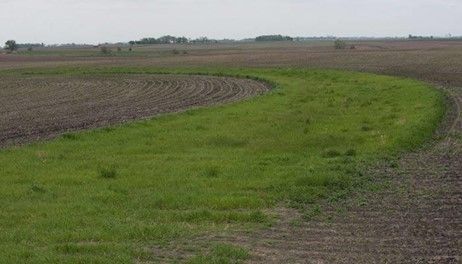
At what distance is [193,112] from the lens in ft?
106

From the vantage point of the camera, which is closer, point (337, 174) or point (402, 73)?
point (337, 174)

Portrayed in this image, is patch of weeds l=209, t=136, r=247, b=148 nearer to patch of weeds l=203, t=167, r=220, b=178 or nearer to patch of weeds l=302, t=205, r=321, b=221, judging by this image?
patch of weeds l=203, t=167, r=220, b=178

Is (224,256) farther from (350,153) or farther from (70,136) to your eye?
(70,136)

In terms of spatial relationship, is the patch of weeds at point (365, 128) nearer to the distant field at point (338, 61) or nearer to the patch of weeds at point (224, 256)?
the patch of weeds at point (224, 256)

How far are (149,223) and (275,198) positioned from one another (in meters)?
3.33

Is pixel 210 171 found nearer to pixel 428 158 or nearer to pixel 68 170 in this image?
pixel 68 170

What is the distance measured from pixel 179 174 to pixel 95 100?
25.6m

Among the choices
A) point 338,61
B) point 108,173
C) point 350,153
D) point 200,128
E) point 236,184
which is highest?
point 108,173

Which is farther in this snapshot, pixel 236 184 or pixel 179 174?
pixel 179 174

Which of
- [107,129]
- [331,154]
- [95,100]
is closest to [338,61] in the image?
[95,100]

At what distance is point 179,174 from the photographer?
16672 mm

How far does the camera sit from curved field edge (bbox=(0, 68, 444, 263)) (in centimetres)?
1146

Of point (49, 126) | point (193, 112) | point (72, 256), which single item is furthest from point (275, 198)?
point (193, 112)

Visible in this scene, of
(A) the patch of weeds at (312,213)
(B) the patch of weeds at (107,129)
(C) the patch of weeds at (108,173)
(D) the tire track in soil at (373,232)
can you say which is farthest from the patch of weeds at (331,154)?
(B) the patch of weeds at (107,129)
